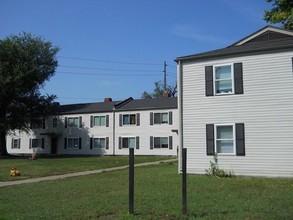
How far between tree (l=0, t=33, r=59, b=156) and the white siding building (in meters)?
28.9

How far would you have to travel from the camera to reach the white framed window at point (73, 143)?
169ft

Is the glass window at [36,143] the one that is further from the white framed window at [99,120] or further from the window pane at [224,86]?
the window pane at [224,86]

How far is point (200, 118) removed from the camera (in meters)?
18.9

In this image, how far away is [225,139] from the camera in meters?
18.2

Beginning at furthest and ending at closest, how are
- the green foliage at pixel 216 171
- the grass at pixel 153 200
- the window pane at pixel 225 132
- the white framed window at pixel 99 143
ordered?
1. the white framed window at pixel 99 143
2. the window pane at pixel 225 132
3. the green foliage at pixel 216 171
4. the grass at pixel 153 200

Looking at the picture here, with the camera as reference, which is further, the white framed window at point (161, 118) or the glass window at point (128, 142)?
the glass window at point (128, 142)

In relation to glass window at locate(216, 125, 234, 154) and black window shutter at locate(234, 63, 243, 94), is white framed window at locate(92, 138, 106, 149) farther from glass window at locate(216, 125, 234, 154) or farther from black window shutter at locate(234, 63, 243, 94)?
black window shutter at locate(234, 63, 243, 94)

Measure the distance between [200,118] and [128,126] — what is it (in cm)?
2867

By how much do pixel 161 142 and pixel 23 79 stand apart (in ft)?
53.8

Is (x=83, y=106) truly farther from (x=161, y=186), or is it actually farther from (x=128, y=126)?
(x=161, y=186)

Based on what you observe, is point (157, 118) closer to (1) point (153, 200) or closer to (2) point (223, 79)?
(2) point (223, 79)

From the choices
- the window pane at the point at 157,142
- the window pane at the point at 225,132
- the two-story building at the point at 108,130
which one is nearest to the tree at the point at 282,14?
the window pane at the point at 225,132

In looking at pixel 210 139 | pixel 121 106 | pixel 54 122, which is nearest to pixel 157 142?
pixel 121 106

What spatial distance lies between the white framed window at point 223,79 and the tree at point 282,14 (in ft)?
28.1
